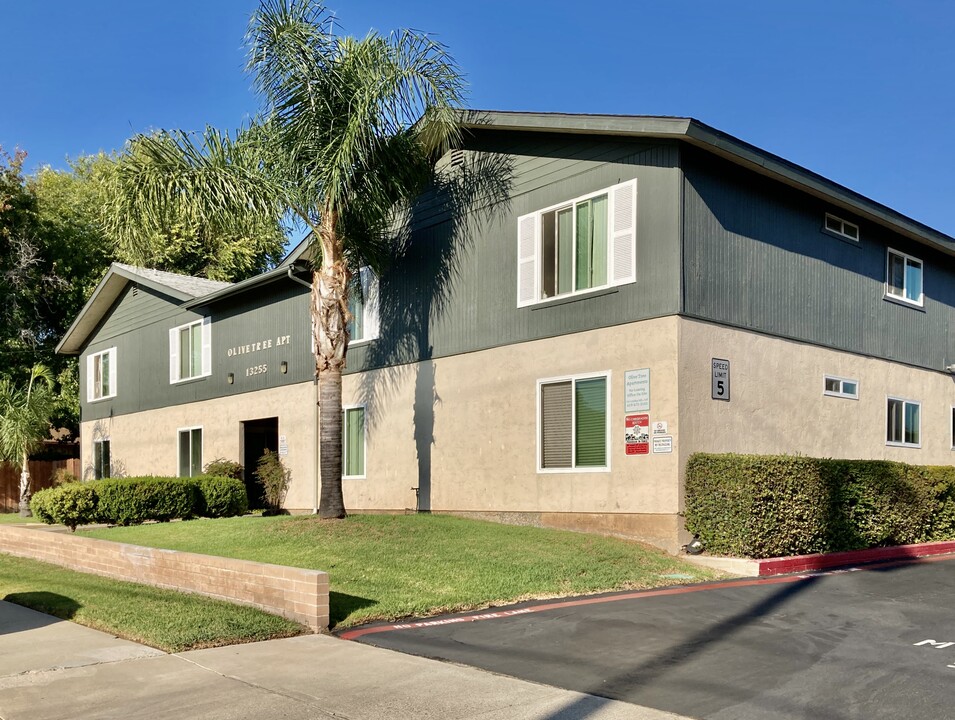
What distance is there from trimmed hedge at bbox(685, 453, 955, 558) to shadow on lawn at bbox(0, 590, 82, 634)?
816cm

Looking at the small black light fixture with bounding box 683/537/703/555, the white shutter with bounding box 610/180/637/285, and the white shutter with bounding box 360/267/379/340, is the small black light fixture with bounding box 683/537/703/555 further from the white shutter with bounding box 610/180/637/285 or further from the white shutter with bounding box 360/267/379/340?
the white shutter with bounding box 360/267/379/340

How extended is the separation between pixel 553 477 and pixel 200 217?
7152 mm

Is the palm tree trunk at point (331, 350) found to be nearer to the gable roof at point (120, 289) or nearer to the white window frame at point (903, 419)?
the gable roof at point (120, 289)

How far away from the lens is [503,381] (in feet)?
54.1

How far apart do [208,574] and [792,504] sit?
7811 millimetres

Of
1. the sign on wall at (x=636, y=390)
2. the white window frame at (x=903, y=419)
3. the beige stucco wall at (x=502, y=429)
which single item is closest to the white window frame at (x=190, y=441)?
the beige stucco wall at (x=502, y=429)

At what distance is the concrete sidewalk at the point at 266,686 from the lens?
619 cm

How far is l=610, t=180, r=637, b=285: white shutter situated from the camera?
47.5 feet

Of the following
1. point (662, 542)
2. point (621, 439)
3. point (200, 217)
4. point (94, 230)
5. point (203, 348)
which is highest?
point (94, 230)

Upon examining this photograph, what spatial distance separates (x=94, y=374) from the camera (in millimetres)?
31938

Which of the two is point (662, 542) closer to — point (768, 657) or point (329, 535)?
point (329, 535)

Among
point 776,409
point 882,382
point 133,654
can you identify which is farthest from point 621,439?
point 133,654

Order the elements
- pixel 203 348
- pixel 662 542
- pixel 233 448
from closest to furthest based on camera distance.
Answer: pixel 662 542 < pixel 233 448 < pixel 203 348

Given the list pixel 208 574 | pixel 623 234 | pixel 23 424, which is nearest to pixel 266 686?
pixel 208 574
